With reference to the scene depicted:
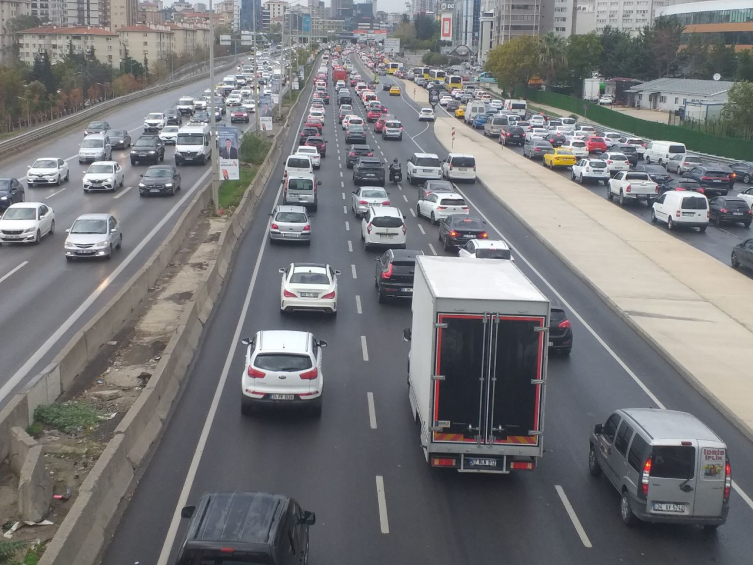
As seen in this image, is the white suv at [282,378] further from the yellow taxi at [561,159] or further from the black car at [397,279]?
the yellow taxi at [561,159]

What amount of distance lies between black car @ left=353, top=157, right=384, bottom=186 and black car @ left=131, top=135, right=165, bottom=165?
1323 centimetres

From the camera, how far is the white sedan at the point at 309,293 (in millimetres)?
24188

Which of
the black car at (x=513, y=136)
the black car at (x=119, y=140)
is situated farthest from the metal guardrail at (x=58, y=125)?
the black car at (x=513, y=136)

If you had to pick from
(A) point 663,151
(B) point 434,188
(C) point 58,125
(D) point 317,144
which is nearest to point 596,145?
(A) point 663,151

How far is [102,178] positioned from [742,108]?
1871 inches

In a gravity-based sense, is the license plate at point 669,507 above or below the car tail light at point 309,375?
below

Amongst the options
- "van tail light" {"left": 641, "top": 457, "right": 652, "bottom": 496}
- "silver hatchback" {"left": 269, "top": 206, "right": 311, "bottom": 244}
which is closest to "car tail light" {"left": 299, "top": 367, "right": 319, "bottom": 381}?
"van tail light" {"left": 641, "top": 457, "right": 652, "bottom": 496}

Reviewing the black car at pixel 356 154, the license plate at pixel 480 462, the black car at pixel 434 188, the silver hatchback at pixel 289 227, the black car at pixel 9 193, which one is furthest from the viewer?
the black car at pixel 356 154

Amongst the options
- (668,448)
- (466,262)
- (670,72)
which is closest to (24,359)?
(466,262)

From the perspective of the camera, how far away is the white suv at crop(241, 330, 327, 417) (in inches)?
665

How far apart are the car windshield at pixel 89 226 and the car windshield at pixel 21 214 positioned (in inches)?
128

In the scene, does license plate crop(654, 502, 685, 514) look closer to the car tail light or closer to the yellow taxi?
the car tail light

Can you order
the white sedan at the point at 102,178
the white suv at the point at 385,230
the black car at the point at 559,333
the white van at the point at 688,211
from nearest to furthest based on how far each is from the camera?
the black car at the point at 559,333
the white suv at the point at 385,230
the white van at the point at 688,211
the white sedan at the point at 102,178

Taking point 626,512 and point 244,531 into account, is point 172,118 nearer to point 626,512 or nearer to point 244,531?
point 626,512
